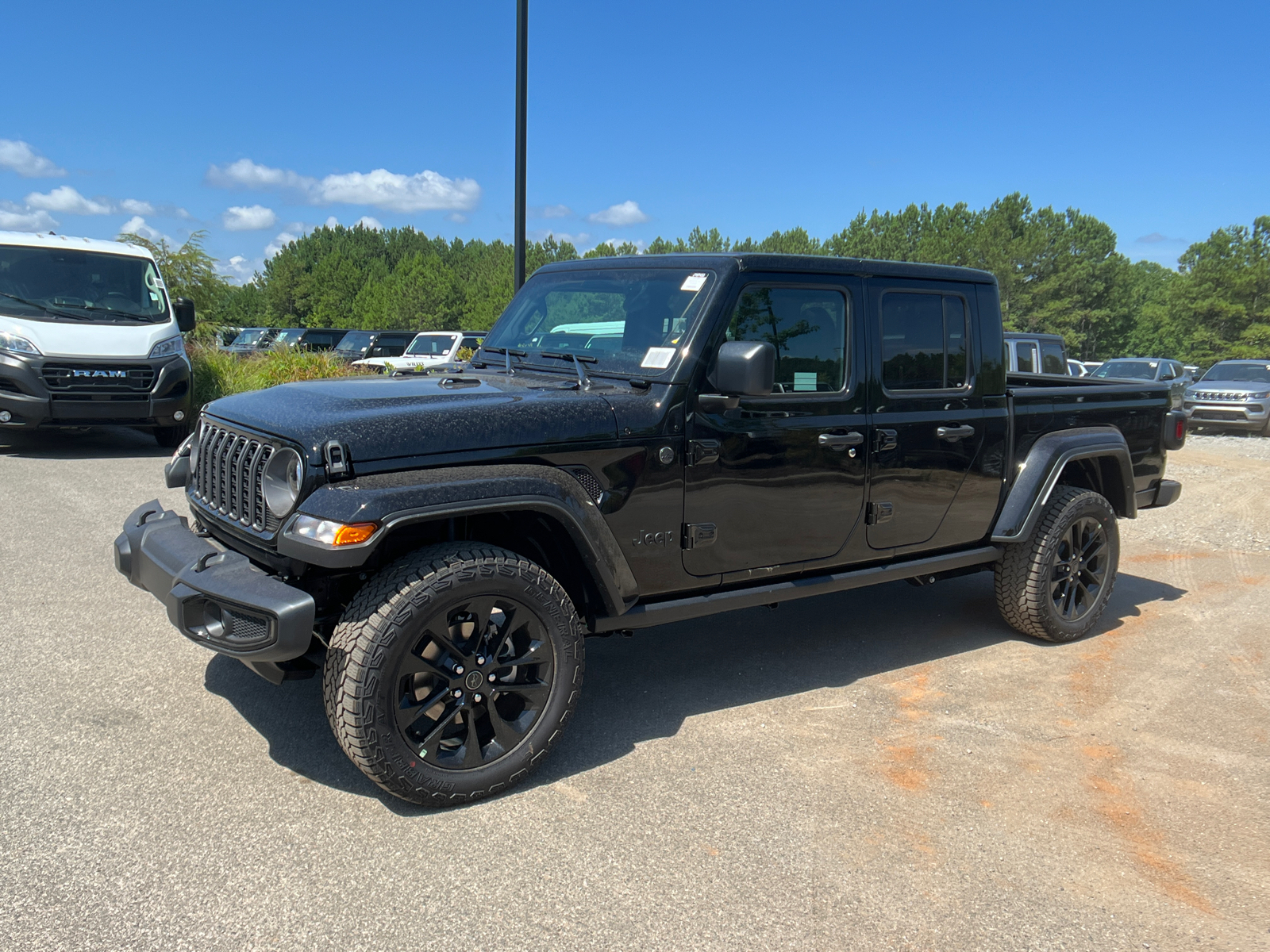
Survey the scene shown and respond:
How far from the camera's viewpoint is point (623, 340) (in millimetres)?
3998

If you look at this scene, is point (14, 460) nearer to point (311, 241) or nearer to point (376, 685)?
point (376, 685)

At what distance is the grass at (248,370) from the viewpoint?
13.5 metres

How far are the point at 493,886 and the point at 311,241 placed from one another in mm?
119616

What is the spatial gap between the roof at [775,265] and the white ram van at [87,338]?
7.35 metres

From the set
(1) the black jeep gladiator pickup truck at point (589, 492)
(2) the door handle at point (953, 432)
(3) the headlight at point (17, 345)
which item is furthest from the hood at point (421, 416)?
(3) the headlight at point (17, 345)

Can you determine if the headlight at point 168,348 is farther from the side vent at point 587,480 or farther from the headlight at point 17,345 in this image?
the side vent at point 587,480

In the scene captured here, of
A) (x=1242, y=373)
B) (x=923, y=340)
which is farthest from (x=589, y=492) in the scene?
(x=1242, y=373)

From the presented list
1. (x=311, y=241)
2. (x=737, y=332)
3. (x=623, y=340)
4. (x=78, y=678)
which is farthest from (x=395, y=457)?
(x=311, y=241)

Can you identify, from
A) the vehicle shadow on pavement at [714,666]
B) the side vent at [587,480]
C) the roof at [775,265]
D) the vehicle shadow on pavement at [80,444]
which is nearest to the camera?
the side vent at [587,480]

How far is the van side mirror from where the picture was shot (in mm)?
3529

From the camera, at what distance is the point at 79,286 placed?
10.5 metres

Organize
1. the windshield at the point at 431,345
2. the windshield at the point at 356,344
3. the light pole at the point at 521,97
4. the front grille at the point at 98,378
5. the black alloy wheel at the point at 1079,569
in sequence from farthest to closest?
the windshield at the point at 356,344
the windshield at the point at 431,345
the front grille at the point at 98,378
the light pole at the point at 521,97
the black alloy wheel at the point at 1079,569

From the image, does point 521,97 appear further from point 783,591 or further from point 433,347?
point 433,347

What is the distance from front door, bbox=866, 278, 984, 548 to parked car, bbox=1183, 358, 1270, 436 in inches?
656
